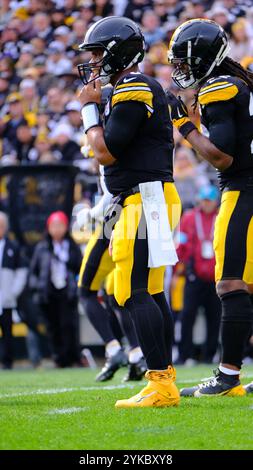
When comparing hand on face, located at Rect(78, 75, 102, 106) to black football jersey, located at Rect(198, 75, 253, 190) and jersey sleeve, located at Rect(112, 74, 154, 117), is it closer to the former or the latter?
jersey sleeve, located at Rect(112, 74, 154, 117)

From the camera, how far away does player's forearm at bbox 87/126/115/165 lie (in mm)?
4384

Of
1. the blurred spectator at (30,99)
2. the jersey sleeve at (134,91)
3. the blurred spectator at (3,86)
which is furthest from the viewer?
the blurred spectator at (3,86)

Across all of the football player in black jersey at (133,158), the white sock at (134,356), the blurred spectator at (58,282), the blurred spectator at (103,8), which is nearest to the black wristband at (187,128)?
the football player in black jersey at (133,158)

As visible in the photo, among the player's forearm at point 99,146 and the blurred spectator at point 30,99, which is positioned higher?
the player's forearm at point 99,146

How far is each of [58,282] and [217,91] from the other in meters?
5.78

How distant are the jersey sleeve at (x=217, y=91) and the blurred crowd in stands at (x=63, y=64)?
5.68 metres

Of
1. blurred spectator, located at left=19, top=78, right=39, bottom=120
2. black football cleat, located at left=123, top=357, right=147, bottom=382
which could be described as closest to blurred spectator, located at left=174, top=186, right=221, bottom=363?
black football cleat, located at left=123, top=357, right=147, bottom=382

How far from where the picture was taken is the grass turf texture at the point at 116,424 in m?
3.46

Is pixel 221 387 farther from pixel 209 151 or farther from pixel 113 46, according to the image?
A: pixel 113 46

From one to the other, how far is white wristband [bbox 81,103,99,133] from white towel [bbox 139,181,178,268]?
1.23 feet

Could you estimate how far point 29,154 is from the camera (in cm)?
1220

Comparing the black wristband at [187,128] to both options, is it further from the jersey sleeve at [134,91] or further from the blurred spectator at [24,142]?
the blurred spectator at [24,142]

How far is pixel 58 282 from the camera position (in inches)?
396

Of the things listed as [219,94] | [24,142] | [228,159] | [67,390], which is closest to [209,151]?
[228,159]
